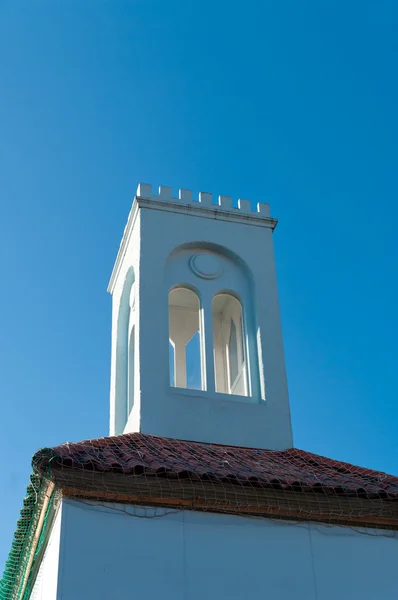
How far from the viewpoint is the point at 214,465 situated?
9.44 m

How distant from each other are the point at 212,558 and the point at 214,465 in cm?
102

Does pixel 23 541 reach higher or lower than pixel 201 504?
higher

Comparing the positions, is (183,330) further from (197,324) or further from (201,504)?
(201,504)

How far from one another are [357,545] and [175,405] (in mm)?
3095

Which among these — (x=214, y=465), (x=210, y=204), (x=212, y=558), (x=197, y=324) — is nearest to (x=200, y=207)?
(x=210, y=204)

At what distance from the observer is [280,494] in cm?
922

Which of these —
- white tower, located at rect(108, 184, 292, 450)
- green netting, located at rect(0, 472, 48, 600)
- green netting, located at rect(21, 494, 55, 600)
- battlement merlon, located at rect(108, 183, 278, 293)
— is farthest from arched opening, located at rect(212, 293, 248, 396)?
green netting, located at rect(21, 494, 55, 600)

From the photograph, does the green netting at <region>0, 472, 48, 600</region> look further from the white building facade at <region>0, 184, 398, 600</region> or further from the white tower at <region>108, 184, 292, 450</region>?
the white tower at <region>108, 184, 292, 450</region>

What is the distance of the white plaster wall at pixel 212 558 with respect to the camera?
8.36 metres

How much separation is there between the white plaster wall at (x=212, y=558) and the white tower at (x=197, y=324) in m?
2.29

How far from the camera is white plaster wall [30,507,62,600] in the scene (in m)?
8.40

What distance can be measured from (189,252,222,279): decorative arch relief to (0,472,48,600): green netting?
439cm

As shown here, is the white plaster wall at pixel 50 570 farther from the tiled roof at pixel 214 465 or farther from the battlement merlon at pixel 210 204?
the battlement merlon at pixel 210 204

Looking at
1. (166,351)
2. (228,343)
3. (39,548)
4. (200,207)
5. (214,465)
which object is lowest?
(39,548)
